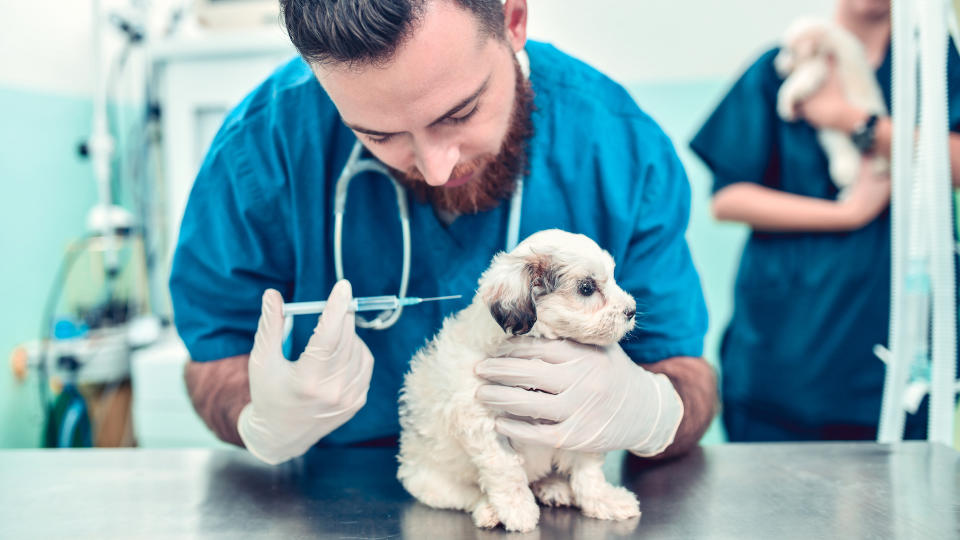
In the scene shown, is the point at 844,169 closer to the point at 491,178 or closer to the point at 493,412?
the point at 491,178

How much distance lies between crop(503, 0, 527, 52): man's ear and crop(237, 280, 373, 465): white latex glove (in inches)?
18.3

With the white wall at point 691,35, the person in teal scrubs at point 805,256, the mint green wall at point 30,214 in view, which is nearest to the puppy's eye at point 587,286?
the person in teal scrubs at point 805,256

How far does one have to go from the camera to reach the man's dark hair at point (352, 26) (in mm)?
802

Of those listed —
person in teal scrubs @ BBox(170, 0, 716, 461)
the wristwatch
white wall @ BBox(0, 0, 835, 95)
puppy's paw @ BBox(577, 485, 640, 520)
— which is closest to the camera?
puppy's paw @ BBox(577, 485, 640, 520)

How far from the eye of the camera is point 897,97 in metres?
1.29

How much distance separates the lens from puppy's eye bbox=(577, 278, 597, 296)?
792 mm

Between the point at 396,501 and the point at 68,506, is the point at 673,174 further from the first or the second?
the point at 68,506

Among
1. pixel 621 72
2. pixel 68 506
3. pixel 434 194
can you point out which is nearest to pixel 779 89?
pixel 621 72

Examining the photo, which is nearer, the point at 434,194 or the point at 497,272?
the point at 497,272

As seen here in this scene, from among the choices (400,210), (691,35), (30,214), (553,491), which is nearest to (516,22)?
(400,210)

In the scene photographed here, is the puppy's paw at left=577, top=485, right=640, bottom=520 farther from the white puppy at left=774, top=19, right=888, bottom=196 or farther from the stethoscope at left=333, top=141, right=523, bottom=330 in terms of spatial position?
the white puppy at left=774, top=19, right=888, bottom=196

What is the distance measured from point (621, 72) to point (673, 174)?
50.5 inches

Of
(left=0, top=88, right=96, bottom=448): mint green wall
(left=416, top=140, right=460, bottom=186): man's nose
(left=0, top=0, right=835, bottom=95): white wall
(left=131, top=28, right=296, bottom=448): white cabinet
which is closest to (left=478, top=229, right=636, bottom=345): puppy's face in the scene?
(left=416, top=140, right=460, bottom=186): man's nose

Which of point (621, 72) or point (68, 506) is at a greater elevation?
point (621, 72)
